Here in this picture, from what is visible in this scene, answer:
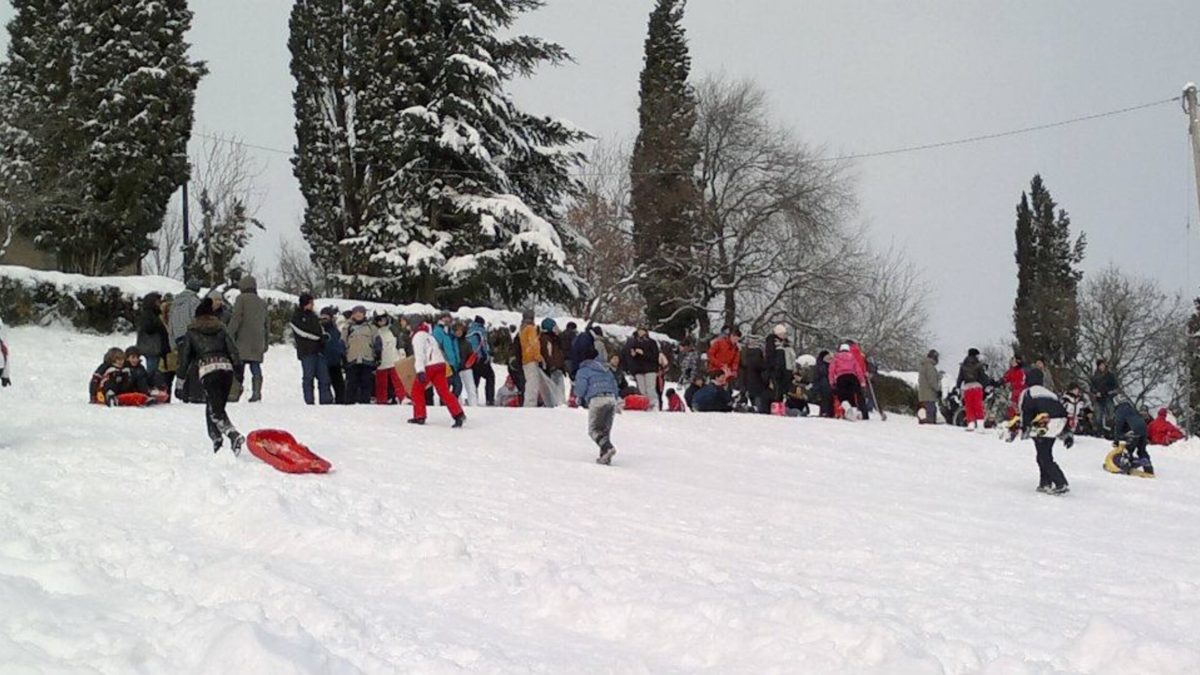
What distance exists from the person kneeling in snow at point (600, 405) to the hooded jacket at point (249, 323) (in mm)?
5530

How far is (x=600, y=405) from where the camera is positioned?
13984 mm

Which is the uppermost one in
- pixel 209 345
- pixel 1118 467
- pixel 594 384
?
pixel 209 345

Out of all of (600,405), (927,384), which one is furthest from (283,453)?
(927,384)

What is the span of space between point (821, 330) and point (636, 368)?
2600 centimetres

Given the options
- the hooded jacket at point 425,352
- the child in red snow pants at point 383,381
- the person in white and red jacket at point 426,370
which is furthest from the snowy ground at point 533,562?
the child in red snow pants at point 383,381

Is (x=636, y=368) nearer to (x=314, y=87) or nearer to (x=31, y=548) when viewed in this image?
A: (x=31, y=548)

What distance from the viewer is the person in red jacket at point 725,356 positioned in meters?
23.3

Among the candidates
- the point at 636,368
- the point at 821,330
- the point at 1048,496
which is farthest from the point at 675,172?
the point at 1048,496

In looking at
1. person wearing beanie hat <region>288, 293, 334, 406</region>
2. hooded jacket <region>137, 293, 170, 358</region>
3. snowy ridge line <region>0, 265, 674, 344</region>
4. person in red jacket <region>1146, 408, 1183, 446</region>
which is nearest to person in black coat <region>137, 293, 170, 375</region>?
hooded jacket <region>137, 293, 170, 358</region>

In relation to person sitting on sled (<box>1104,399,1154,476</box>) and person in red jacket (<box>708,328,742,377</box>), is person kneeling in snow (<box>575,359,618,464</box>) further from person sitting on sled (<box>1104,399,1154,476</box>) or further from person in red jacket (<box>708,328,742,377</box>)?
person in red jacket (<box>708,328,742,377</box>)

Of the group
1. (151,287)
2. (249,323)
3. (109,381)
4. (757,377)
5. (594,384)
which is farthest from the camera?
(151,287)

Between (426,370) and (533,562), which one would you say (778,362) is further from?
(533,562)

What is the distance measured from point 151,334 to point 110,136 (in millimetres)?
16559

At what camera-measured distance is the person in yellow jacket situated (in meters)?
19.5
